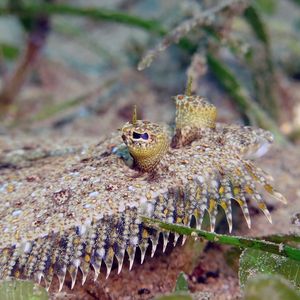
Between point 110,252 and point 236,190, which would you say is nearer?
point 110,252

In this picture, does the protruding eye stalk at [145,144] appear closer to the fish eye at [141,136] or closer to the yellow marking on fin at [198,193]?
the fish eye at [141,136]

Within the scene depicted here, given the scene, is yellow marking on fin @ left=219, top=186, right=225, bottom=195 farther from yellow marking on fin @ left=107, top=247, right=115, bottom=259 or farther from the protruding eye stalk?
yellow marking on fin @ left=107, top=247, right=115, bottom=259

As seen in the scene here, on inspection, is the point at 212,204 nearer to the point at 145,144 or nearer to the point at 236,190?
the point at 236,190

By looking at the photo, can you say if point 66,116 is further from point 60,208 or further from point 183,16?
point 60,208

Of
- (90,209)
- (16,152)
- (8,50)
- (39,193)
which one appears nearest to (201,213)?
(90,209)

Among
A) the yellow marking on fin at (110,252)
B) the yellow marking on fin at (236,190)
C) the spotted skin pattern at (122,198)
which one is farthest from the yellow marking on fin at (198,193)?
the yellow marking on fin at (110,252)

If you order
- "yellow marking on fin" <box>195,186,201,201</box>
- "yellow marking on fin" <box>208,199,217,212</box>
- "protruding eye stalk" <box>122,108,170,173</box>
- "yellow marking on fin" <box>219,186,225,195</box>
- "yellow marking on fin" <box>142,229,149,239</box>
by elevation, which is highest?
"protruding eye stalk" <box>122,108,170,173</box>

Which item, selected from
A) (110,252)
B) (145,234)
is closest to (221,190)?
(145,234)

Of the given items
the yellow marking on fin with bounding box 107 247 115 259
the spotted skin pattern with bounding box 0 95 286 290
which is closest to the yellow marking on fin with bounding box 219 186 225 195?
the spotted skin pattern with bounding box 0 95 286 290

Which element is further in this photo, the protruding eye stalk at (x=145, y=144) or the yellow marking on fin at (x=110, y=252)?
the protruding eye stalk at (x=145, y=144)
